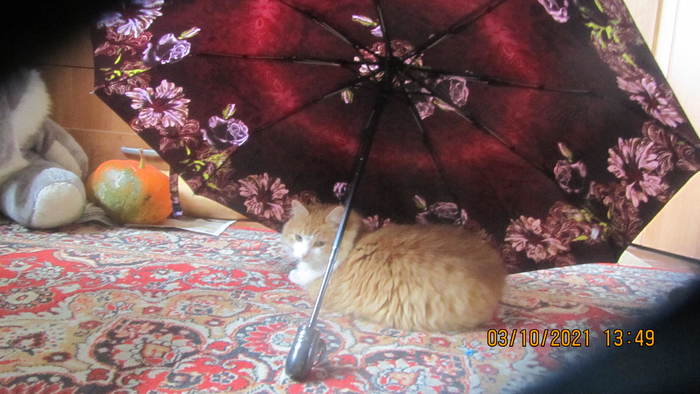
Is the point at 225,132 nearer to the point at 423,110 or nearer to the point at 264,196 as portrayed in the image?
the point at 264,196

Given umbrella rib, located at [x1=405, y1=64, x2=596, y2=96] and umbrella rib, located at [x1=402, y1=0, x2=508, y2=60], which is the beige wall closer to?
umbrella rib, located at [x1=405, y1=64, x2=596, y2=96]

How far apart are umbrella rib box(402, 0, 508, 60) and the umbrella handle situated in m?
0.51

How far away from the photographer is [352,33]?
827mm

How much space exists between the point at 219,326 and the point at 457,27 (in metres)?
0.68

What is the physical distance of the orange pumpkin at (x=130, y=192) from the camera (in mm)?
1525

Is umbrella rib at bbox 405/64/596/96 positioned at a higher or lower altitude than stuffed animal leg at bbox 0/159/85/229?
higher

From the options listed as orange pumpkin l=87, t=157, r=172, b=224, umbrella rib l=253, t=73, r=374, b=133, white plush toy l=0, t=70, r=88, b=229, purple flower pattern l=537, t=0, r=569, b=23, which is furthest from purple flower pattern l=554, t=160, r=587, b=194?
white plush toy l=0, t=70, r=88, b=229
